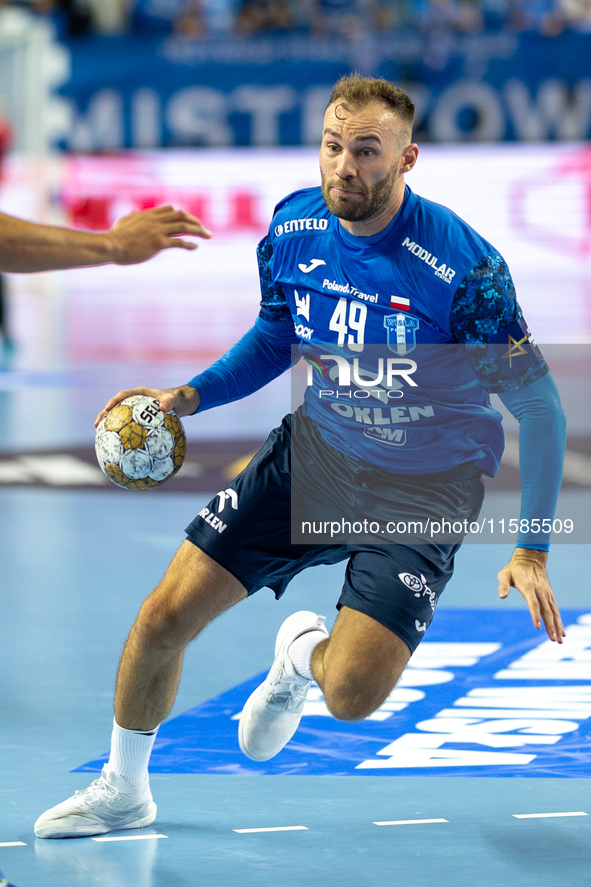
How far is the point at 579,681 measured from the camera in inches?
203

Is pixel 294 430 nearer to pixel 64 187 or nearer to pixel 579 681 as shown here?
pixel 579 681

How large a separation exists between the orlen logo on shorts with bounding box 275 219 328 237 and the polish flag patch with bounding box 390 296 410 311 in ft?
1.24

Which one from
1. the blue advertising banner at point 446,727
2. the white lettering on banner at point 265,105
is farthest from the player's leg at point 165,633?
the white lettering on banner at point 265,105

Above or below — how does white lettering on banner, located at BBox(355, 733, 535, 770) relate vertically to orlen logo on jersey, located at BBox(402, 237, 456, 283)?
below

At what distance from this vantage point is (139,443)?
13.2ft

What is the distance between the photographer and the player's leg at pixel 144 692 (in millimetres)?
3746

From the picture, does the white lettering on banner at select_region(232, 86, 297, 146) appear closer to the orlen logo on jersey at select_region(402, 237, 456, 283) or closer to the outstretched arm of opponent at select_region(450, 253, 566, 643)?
the orlen logo on jersey at select_region(402, 237, 456, 283)

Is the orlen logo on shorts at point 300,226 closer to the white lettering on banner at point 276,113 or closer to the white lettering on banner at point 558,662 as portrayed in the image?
the white lettering on banner at point 558,662

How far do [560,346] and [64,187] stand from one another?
1041 centimetres

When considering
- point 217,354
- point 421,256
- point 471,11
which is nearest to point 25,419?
point 217,354

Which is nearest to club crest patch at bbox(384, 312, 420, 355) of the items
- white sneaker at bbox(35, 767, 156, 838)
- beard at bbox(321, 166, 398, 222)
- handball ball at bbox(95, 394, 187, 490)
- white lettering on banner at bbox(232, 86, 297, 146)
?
beard at bbox(321, 166, 398, 222)

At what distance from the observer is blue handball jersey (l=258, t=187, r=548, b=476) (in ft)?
12.3

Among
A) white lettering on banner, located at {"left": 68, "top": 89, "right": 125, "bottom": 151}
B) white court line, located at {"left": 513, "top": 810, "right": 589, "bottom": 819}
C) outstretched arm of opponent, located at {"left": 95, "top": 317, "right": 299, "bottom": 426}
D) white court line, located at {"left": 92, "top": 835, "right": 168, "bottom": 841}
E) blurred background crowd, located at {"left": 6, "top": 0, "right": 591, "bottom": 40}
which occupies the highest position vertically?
blurred background crowd, located at {"left": 6, "top": 0, "right": 591, "bottom": 40}

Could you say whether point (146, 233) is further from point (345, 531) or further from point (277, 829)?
point (277, 829)
